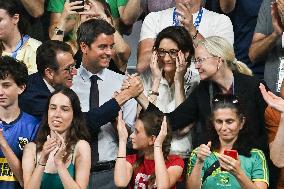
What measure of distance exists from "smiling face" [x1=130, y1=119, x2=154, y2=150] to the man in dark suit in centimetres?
23

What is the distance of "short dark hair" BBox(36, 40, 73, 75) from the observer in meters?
7.57

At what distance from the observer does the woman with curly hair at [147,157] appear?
7125mm

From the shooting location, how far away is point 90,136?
24.1ft

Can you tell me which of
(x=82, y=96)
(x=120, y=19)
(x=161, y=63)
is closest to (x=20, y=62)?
(x=82, y=96)

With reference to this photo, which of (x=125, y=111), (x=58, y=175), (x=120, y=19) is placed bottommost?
(x=58, y=175)

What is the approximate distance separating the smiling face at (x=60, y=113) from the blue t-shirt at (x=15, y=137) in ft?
0.79

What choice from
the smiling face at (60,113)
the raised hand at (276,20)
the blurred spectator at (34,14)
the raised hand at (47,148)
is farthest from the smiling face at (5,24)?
the raised hand at (276,20)

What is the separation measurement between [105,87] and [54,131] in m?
0.84

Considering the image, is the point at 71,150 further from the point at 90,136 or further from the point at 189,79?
the point at 189,79

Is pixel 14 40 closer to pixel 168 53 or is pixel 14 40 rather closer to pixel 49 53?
pixel 49 53

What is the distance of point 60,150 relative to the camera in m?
6.72

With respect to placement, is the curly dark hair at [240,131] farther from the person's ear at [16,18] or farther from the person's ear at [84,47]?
the person's ear at [16,18]

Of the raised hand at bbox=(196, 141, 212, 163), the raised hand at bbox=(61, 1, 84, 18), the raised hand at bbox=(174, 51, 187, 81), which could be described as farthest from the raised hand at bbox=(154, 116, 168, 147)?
the raised hand at bbox=(61, 1, 84, 18)

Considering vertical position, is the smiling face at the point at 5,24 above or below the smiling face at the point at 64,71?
above
